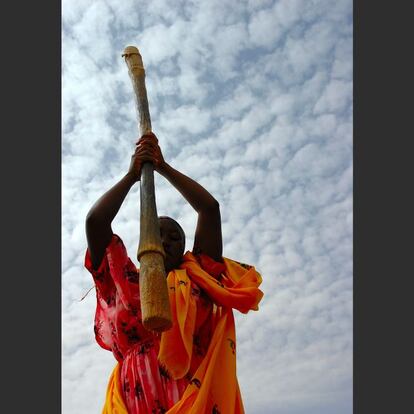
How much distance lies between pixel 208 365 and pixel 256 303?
25.7 inches

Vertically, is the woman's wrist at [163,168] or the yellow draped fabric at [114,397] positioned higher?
the woman's wrist at [163,168]

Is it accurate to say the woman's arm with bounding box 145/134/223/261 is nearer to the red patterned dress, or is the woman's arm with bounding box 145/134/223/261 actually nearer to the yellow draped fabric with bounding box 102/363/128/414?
the red patterned dress

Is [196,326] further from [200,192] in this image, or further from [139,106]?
[139,106]

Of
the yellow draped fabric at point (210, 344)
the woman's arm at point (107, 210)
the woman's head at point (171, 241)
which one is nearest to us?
the yellow draped fabric at point (210, 344)

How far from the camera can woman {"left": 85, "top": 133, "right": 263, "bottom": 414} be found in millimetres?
5691

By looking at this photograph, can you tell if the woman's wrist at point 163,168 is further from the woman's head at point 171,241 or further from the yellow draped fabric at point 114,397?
the yellow draped fabric at point 114,397

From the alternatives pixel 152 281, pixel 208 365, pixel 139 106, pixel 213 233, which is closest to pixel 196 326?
pixel 208 365

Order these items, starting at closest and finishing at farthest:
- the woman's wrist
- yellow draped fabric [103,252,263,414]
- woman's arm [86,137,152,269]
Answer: yellow draped fabric [103,252,263,414] < woman's arm [86,137,152,269] < the woman's wrist

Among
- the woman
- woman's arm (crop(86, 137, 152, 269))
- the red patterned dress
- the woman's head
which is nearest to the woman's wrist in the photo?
the woman

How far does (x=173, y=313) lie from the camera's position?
18.9ft

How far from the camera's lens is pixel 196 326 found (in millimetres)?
6020

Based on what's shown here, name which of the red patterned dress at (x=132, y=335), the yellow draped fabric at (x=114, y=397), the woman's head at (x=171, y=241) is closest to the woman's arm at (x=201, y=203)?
the woman's head at (x=171, y=241)

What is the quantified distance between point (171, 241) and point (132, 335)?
2.68ft

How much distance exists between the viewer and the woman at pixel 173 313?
5.69 m
